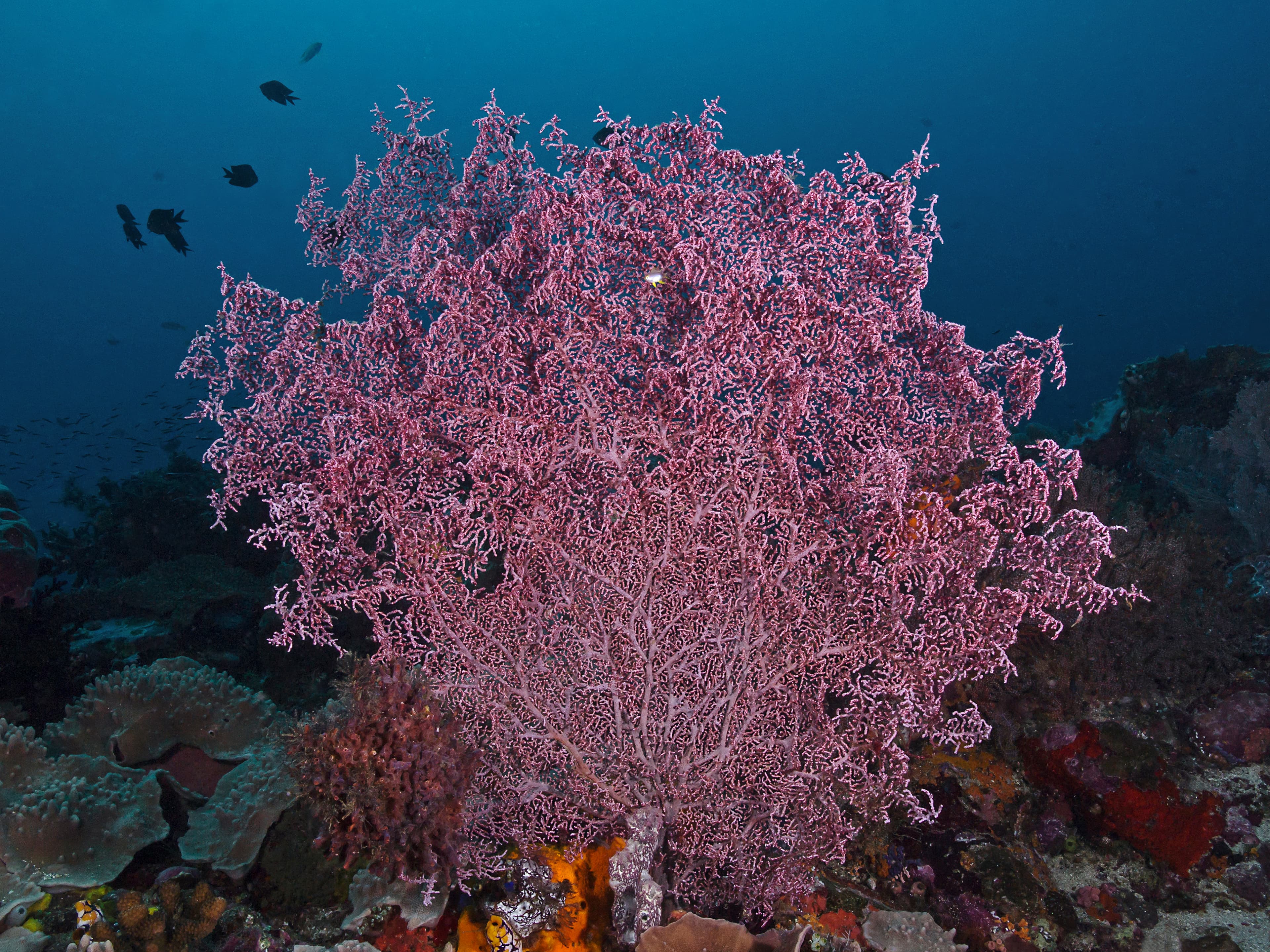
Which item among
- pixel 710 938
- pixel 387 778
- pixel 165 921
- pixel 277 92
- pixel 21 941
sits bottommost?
pixel 21 941

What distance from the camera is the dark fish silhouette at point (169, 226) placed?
341 inches

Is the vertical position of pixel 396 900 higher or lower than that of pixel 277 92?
lower

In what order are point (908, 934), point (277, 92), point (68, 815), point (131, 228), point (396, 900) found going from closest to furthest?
point (396, 900) < point (68, 815) < point (908, 934) < point (131, 228) < point (277, 92)

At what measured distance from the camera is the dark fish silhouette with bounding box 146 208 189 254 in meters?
8.67

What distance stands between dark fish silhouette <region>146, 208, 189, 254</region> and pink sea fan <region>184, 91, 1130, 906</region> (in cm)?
670

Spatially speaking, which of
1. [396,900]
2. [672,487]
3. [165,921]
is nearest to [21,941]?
[165,921]

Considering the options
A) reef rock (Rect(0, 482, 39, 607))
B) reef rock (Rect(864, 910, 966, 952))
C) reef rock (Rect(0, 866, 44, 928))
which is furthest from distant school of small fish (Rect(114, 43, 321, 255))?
reef rock (Rect(864, 910, 966, 952))

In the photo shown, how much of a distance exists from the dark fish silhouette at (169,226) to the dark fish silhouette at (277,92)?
3.45m

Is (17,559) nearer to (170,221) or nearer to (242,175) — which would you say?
(170,221)

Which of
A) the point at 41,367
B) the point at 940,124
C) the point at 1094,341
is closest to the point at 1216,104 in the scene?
the point at 940,124

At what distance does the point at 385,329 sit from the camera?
378 cm

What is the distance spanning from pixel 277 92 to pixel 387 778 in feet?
43.5

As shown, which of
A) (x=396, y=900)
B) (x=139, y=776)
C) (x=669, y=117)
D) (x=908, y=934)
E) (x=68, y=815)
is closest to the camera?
(x=396, y=900)

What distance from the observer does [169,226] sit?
9000 mm
